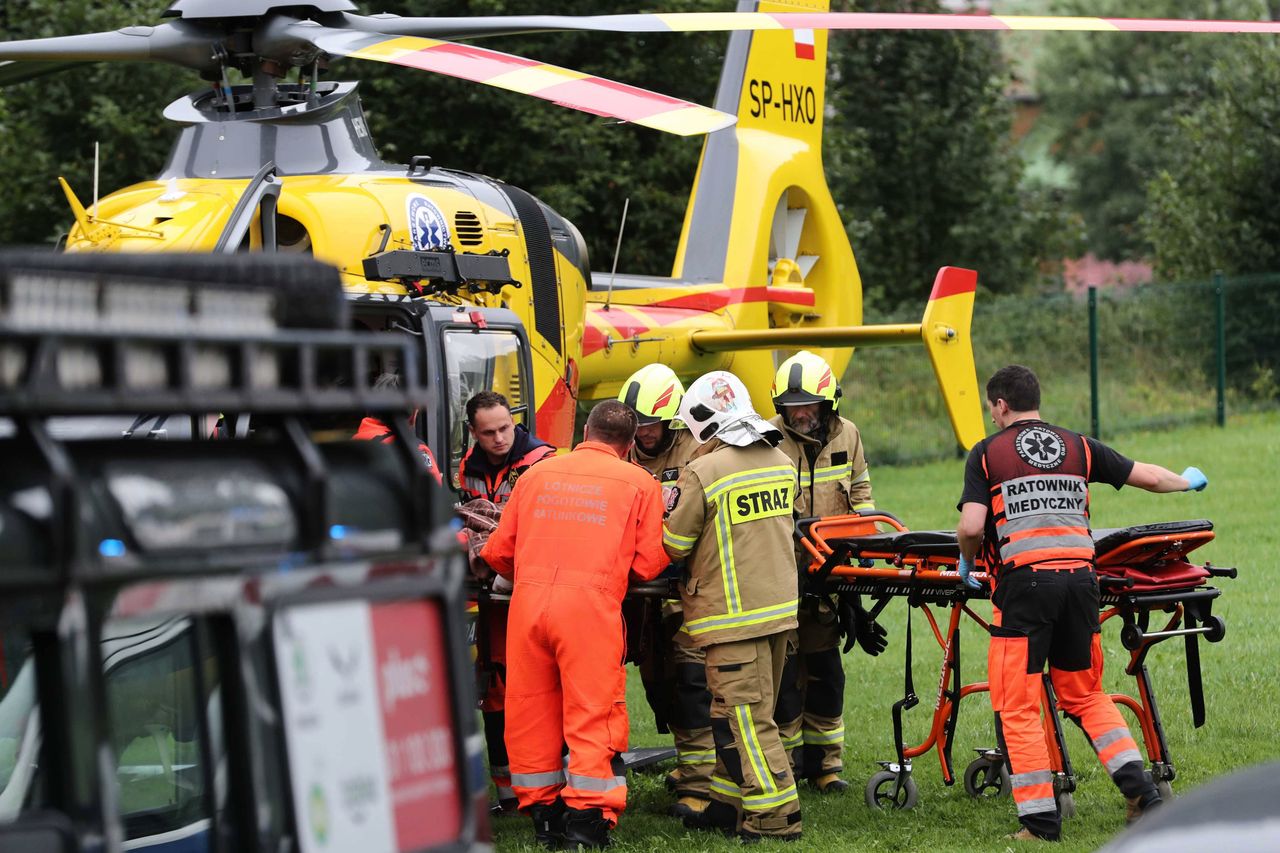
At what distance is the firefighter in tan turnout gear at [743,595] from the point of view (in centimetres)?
676

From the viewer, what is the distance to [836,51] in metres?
28.1

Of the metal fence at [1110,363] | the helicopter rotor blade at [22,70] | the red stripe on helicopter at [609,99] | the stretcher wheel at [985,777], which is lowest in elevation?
the metal fence at [1110,363]

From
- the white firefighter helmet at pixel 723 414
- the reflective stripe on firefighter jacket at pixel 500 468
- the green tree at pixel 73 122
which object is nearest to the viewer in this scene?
the white firefighter helmet at pixel 723 414

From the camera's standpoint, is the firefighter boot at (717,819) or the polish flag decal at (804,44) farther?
the polish flag decal at (804,44)

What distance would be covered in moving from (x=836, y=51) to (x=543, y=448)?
853 inches

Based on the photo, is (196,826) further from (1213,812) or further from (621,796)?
(621,796)

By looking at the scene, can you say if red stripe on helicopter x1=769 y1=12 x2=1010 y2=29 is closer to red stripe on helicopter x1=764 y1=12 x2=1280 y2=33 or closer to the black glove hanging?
red stripe on helicopter x1=764 y1=12 x2=1280 y2=33

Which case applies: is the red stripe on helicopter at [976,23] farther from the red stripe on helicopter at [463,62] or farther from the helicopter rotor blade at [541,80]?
the red stripe on helicopter at [463,62]

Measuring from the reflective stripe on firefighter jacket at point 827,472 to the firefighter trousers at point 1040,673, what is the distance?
1695 millimetres

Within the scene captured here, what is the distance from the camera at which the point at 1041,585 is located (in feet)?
21.3

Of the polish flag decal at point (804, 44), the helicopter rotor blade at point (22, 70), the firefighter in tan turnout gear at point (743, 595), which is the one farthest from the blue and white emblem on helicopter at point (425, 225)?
the polish flag decal at point (804, 44)

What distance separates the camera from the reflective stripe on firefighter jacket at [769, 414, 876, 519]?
323 inches

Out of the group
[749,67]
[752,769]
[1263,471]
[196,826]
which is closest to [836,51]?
[1263,471]

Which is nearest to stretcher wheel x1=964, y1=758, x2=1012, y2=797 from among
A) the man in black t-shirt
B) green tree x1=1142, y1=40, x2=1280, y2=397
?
the man in black t-shirt
